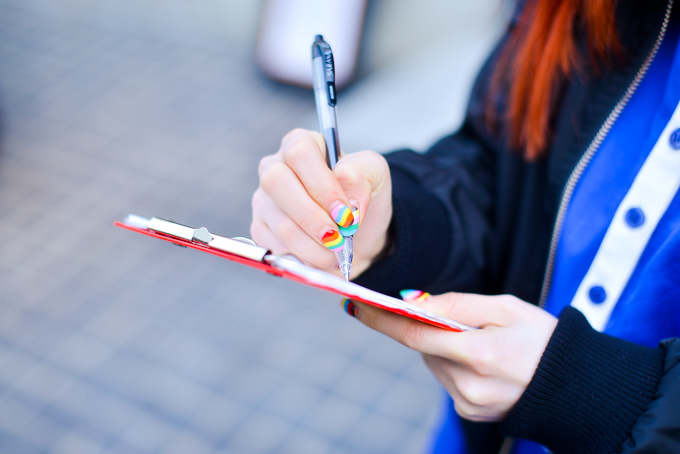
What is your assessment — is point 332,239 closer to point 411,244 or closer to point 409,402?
point 411,244

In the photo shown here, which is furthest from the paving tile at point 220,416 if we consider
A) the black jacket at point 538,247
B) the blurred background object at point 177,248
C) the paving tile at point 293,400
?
the black jacket at point 538,247

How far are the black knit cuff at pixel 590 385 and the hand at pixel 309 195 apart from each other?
454 millimetres

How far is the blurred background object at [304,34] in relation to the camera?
171 inches

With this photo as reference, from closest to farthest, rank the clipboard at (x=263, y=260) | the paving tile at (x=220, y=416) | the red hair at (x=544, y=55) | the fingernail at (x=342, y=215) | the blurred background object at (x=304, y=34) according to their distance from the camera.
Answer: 1. the clipboard at (x=263, y=260)
2. the fingernail at (x=342, y=215)
3. the red hair at (x=544, y=55)
4. the paving tile at (x=220, y=416)
5. the blurred background object at (x=304, y=34)

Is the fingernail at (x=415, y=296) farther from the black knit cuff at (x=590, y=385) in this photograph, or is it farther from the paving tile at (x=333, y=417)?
the paving tile at (x=333, y=417)

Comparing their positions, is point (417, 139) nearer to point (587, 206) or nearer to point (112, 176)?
point (112, 176)

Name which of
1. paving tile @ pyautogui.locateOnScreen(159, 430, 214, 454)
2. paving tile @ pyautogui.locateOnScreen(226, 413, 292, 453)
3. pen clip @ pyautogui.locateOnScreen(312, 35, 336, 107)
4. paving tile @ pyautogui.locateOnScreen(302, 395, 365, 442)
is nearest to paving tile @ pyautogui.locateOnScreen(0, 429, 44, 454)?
paving tile @ pyautogui.locateOnScreen(159, 430, 214, 454)

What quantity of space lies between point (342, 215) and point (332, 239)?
0.17ft

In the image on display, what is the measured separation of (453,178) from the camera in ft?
4.77

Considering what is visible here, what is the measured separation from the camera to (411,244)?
1.21 metres

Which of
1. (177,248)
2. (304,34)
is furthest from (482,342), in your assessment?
(304,34)

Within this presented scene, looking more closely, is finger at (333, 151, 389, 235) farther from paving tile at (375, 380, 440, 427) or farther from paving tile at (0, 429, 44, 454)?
paving tile at (0, 429, 44, 454)

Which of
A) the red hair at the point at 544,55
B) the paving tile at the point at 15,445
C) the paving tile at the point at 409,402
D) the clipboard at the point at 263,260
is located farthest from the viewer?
the paving tile at the point at 409,402

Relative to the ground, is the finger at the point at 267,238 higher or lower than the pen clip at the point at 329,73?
lower
